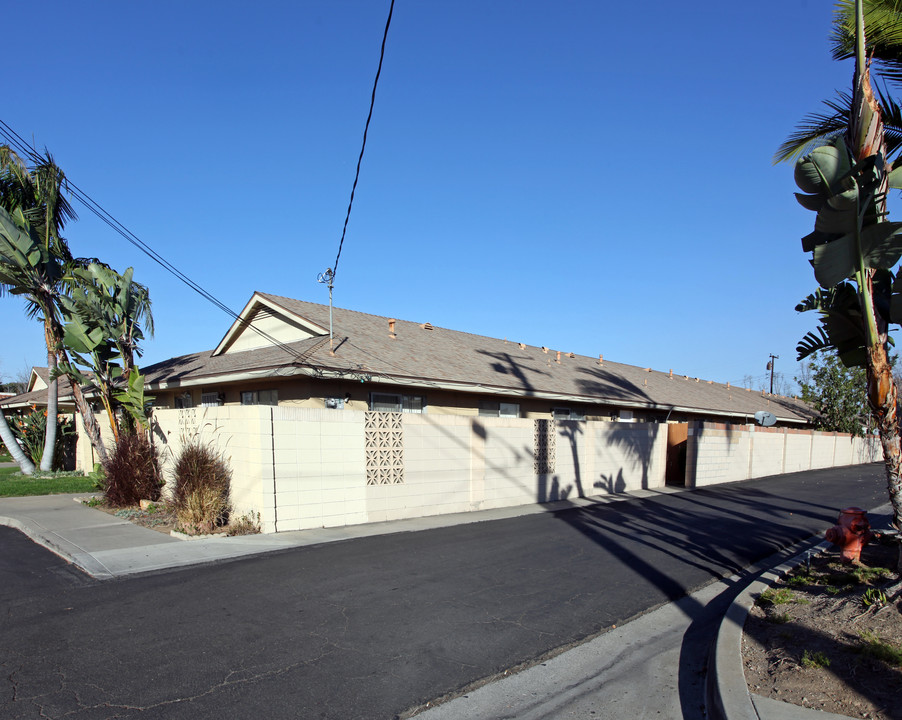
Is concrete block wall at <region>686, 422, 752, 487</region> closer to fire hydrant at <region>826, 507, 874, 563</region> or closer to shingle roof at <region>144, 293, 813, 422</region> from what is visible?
shingle roof at <region>144, 293, 813, 422</region>

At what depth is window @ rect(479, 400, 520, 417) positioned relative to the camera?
1786cm

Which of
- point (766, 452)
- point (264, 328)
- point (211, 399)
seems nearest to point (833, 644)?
point (211, 399)

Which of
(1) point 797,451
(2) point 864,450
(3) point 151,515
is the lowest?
(2) point 864,450

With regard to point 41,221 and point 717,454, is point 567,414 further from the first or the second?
point 41,221

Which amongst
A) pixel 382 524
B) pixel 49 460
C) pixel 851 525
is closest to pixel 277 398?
pixel 382 524

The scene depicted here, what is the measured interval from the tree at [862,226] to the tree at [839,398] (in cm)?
3006

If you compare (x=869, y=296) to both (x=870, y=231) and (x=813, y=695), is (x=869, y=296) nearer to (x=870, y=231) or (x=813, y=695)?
(x=870, y=231)

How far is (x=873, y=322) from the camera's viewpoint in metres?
5.98

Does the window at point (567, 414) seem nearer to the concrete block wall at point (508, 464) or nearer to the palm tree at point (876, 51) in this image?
Result: the concrete block wall at point (508, 464)

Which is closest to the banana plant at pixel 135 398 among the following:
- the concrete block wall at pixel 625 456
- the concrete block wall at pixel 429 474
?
the concrete block wall at pixel 429 474

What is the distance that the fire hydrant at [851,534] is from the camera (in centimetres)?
730

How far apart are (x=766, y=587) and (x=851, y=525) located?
1.23 metres

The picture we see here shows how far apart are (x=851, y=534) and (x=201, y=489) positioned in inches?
386

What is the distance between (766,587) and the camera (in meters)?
7.44
